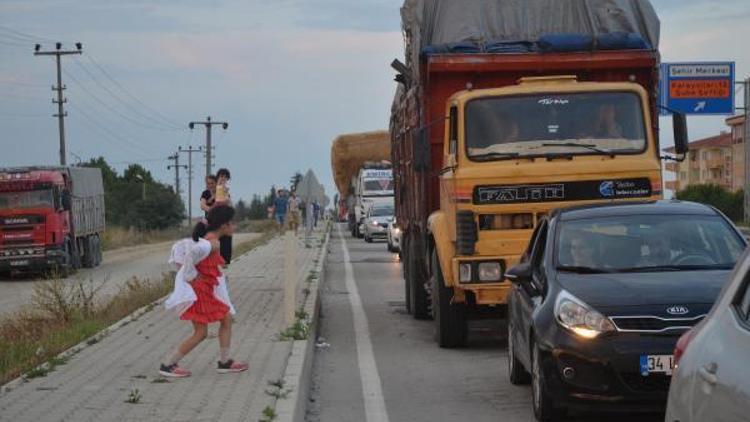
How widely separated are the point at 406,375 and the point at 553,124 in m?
3.25

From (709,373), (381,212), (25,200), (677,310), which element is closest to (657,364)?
(677,310)

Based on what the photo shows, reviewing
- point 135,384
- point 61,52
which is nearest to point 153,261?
point 61,52

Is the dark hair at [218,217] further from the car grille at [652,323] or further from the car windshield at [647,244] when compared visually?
the car grille at [652,323]

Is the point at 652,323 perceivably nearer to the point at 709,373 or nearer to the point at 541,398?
the point at 541,398

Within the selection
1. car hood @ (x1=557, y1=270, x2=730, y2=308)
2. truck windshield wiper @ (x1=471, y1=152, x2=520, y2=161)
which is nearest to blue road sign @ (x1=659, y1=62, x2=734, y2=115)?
truck windshield wiper @ (x1=471, y1=152, x2=520, y2=161)

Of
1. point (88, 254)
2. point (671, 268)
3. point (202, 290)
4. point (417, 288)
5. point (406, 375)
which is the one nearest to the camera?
point (671, 268)

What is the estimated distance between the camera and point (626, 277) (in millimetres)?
10125

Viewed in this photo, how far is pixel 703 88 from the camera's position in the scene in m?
36.8

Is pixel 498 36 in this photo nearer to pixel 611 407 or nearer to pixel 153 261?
pixel 611 407

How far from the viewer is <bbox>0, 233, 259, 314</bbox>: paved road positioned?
27.4m

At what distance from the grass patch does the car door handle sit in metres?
7.54

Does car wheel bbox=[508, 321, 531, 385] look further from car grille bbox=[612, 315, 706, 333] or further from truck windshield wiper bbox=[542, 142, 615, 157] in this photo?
truck windshield wiper bbox=[542, 142, 615, 157]

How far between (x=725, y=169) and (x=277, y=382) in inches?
4773

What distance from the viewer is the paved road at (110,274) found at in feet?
89.9
